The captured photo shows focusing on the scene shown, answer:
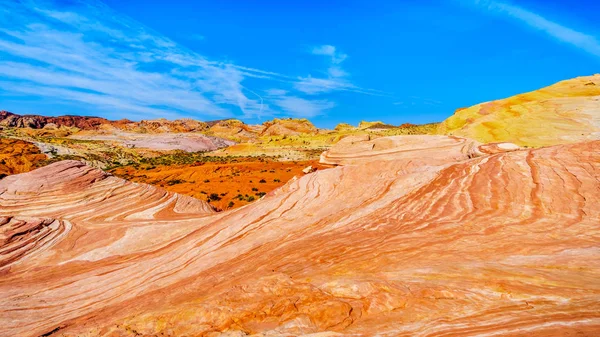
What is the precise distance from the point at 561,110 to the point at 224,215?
28.1 m

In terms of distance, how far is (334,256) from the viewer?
7.06m

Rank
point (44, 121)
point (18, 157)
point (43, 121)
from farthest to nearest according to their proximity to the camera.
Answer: point (44, 121) → point (43, 121) → point (18, 157)

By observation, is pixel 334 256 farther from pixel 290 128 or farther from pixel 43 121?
pixel 43 121

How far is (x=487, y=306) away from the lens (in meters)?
4.55

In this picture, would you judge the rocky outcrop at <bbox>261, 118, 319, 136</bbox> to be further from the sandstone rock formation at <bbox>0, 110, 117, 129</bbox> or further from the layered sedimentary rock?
the sandstone rock formation at <bbox>0, 110, 117, 129</bbox>

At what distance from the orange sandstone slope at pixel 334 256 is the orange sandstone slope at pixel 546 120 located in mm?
15226

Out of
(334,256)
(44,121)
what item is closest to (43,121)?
(44,121)

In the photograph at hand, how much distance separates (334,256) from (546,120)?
25889 mm

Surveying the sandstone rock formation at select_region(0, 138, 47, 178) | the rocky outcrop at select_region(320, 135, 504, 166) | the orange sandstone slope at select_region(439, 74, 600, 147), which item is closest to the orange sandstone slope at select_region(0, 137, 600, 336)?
the rocky outcrop at select_region(320, 135, 504, 166)

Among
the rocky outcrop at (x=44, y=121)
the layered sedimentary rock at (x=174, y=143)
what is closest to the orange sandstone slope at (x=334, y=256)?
the layered sedimentary rock at (x=174, y=143)

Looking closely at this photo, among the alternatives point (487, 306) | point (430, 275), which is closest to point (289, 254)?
point (430, 275)

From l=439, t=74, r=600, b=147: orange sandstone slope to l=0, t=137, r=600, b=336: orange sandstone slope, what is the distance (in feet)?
50.0

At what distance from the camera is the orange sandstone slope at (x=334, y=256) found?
189 inches

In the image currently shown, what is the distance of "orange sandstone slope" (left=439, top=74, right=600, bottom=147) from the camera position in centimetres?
2261
